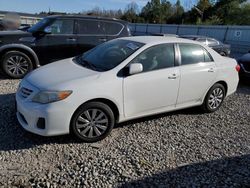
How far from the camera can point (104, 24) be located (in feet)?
25.3

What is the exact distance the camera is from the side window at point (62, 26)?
7176 mm

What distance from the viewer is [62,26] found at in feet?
23.9

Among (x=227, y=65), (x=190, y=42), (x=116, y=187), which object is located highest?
(x=190, y=42)

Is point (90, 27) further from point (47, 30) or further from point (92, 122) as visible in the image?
point (92, 122)

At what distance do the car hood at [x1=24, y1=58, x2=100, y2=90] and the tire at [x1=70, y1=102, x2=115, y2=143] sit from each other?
0.47 m

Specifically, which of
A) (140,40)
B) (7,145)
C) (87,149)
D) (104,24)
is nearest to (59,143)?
(87,149)

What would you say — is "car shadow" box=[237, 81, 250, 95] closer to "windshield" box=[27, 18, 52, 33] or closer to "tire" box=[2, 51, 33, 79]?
"windshield" box=[27, 18, 52, 33]

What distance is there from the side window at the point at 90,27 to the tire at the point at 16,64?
5.70ft

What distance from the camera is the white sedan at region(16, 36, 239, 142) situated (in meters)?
3.51

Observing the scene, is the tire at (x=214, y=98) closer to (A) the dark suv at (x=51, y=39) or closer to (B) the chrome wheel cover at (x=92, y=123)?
(B) the chrome wheel cover at (x=92, y=123)

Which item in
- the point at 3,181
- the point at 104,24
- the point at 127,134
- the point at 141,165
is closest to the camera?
the point at 3,181

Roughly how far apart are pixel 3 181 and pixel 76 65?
2166mm

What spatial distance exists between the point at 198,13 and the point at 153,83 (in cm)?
4699

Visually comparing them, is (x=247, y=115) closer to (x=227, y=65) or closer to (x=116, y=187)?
(x=227, y=65)
